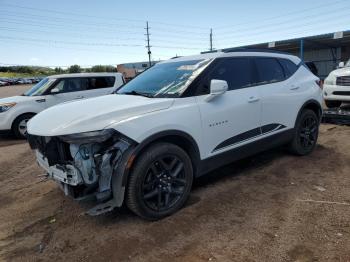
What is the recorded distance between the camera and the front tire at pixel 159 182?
11.4 feet

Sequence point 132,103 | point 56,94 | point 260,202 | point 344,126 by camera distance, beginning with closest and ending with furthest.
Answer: point 132,103, point 260,202, point 344,126, point 56,94

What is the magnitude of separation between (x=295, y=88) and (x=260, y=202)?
91.0 inches

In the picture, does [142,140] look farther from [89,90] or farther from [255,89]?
[89,90]

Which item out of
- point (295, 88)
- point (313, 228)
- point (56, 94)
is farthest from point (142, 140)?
point (56, 94)

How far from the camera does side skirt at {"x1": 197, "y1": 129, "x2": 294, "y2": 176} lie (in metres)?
4.19

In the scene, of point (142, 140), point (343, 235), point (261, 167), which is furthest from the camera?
point (261, 167)

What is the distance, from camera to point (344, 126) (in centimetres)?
812

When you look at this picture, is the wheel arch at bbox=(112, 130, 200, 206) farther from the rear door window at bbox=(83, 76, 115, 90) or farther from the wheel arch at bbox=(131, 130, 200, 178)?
the rear door window at bbox=(83, 76, 115, 90)

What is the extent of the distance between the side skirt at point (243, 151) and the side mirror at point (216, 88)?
76cm

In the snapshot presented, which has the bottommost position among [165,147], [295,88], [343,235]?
[343,235]

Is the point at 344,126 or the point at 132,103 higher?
the point at 132,103

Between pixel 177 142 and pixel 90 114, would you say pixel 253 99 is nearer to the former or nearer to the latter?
pixel 177 142

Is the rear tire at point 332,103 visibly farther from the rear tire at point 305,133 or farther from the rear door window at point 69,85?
the rear door window at point 69,85

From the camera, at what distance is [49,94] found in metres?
9.80
